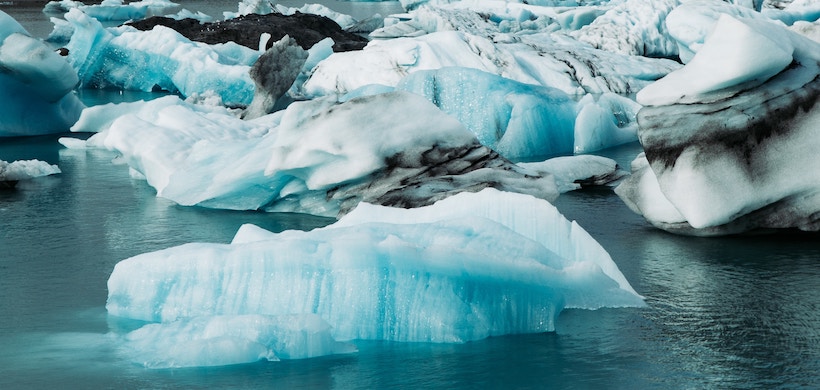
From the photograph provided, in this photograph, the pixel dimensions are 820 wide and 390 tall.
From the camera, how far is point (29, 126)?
10953 mm

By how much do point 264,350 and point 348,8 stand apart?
1259 inches

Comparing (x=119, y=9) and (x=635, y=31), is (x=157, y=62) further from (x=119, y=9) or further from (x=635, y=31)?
(x=119, y=9)

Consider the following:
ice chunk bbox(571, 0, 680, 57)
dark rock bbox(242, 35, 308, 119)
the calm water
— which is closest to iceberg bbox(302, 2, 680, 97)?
dark rock bbox(242, 35, 308, 119)

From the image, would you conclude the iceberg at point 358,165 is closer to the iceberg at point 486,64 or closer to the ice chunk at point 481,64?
the iceberg at point 486,64

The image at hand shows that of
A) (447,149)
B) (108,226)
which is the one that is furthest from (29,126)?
(447,149)

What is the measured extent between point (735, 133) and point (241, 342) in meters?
2.91

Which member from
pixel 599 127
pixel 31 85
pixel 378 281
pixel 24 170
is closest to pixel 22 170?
pixel 24 170

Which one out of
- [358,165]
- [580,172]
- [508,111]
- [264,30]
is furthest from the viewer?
[264,30]

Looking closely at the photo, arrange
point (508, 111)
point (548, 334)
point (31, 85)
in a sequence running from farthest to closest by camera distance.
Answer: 1. point (31, 85)
2. point (508, 111)
3. point (548, 334)

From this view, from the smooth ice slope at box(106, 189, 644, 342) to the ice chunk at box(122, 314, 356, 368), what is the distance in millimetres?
172

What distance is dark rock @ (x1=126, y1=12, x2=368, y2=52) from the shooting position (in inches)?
734

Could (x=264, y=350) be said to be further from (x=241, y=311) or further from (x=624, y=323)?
(x=624, y=323)

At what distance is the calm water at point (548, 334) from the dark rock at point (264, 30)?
1240 cm

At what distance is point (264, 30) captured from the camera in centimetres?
1897
